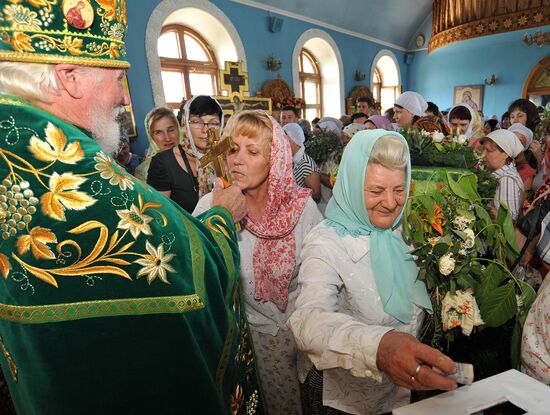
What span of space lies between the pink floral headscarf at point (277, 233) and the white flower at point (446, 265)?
83cm

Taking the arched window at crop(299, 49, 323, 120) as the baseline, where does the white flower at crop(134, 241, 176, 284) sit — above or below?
below

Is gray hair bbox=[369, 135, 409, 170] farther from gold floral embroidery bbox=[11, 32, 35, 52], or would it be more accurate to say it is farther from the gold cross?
gold floral embroidery bbox=[11, 32, 35, 52]

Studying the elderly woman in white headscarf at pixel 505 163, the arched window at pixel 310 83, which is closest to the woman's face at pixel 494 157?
the elderly woman in white headscarf at pixel 505 163

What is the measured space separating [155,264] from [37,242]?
0.98 feet

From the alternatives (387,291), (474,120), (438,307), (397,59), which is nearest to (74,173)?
(387,291)

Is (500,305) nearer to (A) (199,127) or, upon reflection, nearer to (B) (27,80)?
(B) (27,80)

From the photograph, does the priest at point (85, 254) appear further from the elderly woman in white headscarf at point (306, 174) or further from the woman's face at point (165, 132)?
the woman's face at point (165, 132)

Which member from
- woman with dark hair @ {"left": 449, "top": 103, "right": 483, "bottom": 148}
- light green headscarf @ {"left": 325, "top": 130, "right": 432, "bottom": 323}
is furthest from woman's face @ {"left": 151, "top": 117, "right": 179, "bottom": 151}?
woman with dark hair @ {"left": 449, "top": 103, "right": 483, "bottom": 148}

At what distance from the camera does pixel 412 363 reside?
870 millimetres

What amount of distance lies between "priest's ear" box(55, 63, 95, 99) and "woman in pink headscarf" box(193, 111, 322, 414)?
98 cm

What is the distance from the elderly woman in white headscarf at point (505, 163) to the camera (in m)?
3.10

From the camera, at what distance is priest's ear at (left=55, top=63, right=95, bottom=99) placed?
3.24 feet

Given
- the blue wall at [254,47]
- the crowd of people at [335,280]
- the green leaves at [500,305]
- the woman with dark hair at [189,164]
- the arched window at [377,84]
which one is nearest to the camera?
the crowd of people at [335,280]

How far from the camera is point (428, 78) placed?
17.6 m
